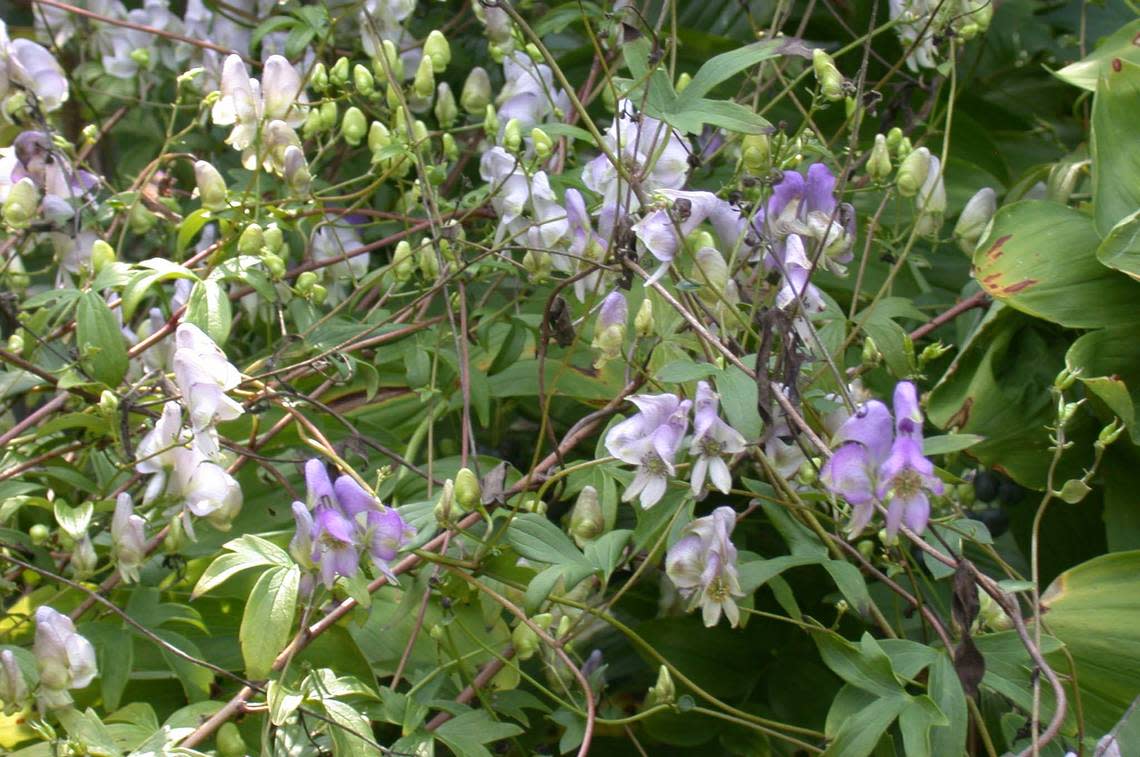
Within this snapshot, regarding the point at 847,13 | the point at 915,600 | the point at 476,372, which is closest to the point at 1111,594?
the point at 915,600

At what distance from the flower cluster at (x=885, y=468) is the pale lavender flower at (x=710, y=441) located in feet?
0.29

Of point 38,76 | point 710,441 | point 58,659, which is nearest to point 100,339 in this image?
point 58,659

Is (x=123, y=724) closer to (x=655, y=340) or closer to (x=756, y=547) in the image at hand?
(x=655, y=340)

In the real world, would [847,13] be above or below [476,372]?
above

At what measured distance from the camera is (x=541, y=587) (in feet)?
2.47

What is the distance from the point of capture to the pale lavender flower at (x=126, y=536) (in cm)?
91

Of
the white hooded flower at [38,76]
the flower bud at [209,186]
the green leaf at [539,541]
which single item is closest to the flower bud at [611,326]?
the green leaf at [539,541]

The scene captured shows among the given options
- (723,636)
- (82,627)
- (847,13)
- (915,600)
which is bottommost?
(723,636)

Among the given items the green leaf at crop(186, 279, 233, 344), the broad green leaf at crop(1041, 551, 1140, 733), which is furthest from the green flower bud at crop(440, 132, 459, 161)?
the broad green leaf at crop(1041, 551, 1140, 733)

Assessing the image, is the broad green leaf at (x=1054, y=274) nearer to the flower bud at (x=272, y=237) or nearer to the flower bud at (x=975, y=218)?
the flower bud at (x=975, y=218)

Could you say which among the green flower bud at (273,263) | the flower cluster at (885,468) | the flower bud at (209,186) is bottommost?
the green flower bud at (273,263)

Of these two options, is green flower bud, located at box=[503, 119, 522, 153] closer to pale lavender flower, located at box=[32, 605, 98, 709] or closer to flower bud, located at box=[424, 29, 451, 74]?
flower bud, located at box=[424, 29, 451, 74]

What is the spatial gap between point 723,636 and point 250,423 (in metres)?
0.45

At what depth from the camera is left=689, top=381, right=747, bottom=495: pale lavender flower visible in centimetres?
75
